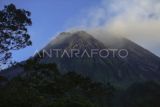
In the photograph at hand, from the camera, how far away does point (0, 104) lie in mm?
41312

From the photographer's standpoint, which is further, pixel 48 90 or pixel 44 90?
pixel 48 90

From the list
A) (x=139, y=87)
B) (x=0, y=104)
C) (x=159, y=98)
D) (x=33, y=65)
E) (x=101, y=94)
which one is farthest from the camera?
(x=139, y=87)

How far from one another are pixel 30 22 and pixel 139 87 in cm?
11709

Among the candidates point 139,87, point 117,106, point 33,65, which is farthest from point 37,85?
point 139,87

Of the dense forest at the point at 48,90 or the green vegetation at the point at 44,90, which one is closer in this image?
the green vegetation at the point at 44,90

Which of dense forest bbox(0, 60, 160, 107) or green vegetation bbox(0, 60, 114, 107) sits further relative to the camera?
dense forest bbox(0, 60, 160, 107)

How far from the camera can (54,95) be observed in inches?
2800

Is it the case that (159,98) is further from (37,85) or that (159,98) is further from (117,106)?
(37,85)

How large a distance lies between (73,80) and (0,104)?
44285 mm

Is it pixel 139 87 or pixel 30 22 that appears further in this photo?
pixel 139 87

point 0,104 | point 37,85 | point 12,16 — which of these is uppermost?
point 12,16

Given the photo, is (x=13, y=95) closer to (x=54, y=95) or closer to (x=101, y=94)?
(x=54, y=95)

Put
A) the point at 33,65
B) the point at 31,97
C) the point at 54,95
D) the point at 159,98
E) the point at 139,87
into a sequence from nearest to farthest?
Answer: the point at 31,97 < the point at 33,65 < the point at 54,95 < the point at 159,98 < the point at 139,87

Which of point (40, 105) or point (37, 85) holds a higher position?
point (37, 85)
